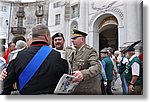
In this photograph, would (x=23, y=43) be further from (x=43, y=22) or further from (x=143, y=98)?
(x=143, y=98)

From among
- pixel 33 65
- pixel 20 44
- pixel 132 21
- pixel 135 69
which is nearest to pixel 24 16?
pixel 20 44

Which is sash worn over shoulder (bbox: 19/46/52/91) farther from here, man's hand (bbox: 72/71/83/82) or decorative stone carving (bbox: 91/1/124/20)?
decorative stone carving (bbox: 91/1/124/20)

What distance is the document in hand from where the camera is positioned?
166cm

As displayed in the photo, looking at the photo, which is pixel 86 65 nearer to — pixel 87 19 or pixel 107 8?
pixel 87 19

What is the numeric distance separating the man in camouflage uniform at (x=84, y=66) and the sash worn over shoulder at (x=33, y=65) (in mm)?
366

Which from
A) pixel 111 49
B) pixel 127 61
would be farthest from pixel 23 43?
pixel 127 61

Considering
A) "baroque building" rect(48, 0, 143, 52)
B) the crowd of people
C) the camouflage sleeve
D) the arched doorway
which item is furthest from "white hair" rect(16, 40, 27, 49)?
the arched doorway

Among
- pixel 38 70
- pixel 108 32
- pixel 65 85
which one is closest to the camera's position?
pixel 38 70

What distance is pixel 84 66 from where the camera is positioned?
1.81m

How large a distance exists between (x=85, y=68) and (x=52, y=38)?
329mm

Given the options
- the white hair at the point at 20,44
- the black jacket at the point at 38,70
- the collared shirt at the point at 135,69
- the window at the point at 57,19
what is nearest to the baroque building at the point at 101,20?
the window at the point at 57,19

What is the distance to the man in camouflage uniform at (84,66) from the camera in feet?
5.88

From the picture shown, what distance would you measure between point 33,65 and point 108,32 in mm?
675

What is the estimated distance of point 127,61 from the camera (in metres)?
1.92
